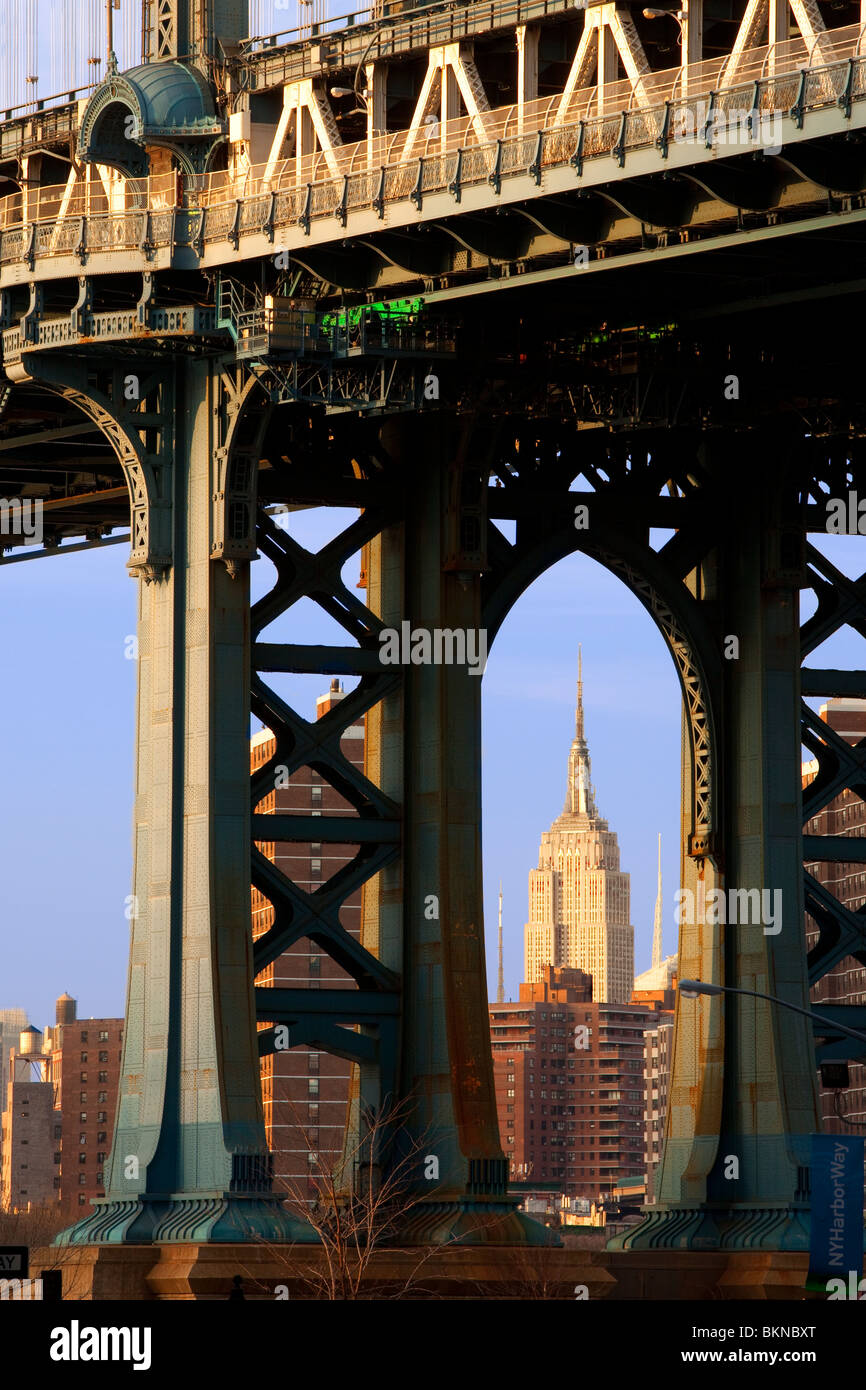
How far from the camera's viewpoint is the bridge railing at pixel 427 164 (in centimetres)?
5991

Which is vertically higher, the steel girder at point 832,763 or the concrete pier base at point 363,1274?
the steel girder at point 832,763

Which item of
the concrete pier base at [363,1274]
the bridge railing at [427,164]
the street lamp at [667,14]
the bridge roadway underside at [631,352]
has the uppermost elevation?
the street lamp at [667,14]

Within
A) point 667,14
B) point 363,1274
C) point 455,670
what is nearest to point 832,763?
point 455,670

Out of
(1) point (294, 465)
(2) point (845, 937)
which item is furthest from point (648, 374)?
(2) point (845, 937)

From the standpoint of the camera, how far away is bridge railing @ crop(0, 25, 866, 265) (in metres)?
59.9

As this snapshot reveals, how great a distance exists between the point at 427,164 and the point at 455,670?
13.3m

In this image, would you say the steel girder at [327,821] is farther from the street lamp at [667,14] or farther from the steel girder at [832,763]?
the street lamp at [667,14]

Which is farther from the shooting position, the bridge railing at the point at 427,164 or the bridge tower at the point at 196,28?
the bridge tower at the point at 196,28

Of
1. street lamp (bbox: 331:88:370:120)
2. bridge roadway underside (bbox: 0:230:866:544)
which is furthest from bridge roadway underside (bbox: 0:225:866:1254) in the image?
street lamp (bbox: 331:88:370:120)

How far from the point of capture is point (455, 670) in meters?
75.7

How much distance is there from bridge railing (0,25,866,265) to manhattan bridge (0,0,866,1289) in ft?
0.40

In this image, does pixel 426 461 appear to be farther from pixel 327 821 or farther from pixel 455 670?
pixel 327 821

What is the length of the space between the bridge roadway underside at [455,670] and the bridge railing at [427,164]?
1.74 metres

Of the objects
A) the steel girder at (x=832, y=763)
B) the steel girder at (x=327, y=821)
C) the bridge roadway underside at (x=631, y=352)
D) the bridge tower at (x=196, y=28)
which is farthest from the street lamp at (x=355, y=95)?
the steel girder at (x=832, y=763)
